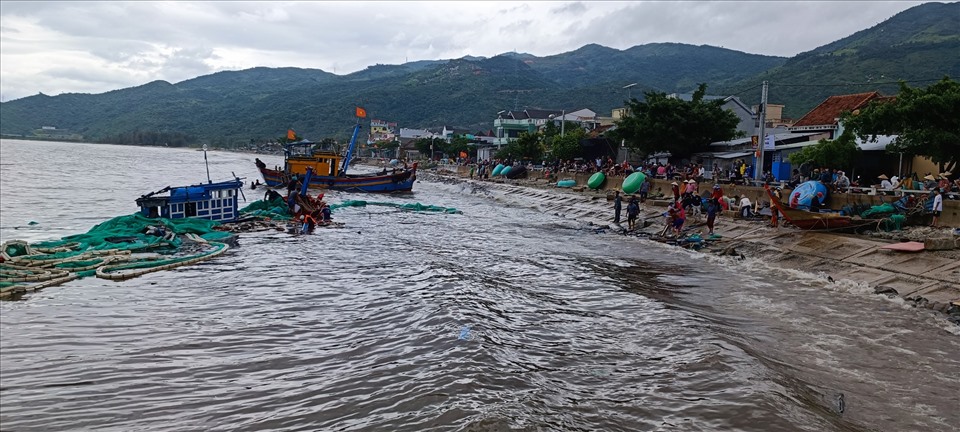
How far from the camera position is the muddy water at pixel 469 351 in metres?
5.95

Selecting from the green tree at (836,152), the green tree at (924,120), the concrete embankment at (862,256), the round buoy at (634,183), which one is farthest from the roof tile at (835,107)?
the green tree at (924,120)

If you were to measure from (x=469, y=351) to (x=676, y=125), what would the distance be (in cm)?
3094

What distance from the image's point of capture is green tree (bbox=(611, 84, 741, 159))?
117 ft

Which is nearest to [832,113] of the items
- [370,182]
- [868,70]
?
[370,182]

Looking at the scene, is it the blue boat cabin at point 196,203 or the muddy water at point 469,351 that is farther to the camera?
A: the blue boat cabin at point 196,203

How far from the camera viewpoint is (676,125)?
35.7 meters

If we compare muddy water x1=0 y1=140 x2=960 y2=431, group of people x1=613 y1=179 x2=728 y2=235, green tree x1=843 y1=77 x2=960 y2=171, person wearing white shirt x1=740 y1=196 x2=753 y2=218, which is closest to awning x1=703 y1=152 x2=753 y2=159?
group of people x1=613 y1=179 x2=728 y2=235

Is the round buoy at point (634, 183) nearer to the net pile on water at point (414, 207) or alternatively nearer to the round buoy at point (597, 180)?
the round buoy at point (597, 180)

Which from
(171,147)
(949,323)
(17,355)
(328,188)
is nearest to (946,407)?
(949,323)

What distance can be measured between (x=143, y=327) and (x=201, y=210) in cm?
1318

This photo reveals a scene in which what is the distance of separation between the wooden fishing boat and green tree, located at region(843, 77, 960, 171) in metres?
3.53

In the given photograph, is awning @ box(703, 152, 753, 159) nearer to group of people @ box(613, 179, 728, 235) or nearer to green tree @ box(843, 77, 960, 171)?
group of people @ box(613, 179, 728, 235)

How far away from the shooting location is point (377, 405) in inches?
241

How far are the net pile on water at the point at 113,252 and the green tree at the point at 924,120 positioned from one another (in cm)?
1981
